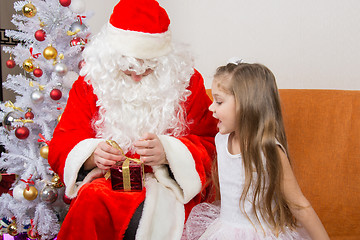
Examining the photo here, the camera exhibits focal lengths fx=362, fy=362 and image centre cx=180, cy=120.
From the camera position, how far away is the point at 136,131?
1719 millimetres

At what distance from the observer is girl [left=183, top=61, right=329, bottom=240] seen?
4.23 feet

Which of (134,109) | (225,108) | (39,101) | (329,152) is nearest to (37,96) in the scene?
(39,101)

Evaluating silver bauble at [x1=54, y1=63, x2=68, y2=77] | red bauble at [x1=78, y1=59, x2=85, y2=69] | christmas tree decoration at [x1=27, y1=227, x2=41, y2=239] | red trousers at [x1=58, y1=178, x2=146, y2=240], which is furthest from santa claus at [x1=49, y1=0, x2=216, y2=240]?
christmas tree decoration at [x1=27, y1=227, x2=41, y2=239]

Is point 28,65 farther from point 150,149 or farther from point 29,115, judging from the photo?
point 150,149

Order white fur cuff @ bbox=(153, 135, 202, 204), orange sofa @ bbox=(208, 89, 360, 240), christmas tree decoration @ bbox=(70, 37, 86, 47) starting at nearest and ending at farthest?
1. white fur cuff @ bbox=(153, 135, 202, 204)
2. orange sofa @ bbox=(208, 89, 360, 240)
3. christmas tree decoration @ bbox=(70, 37, 86, 47)

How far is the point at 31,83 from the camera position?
2.31 meters

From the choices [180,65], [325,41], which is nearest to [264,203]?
[180,65]

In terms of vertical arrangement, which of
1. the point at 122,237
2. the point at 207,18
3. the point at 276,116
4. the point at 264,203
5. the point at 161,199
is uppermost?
the point at 207,18

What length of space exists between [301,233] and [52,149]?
3.79 feet

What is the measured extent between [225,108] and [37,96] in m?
1.39

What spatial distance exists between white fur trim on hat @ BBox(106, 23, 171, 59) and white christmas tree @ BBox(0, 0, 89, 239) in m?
0.74

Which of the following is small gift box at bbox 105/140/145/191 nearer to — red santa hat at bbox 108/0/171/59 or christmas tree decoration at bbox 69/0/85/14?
red santa hat at bbox 108/0/171/59

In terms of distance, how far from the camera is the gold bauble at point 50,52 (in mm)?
2244

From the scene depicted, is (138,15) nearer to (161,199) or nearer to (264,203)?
(161,199)
